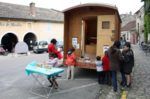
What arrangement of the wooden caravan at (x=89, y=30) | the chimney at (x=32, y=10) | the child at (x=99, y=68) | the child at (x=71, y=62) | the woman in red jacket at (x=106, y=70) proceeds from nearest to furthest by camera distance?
the woman in red jacket at (x=106, y=70) → the child at (x=99, y=68) → the child at (x=71, y=62) → the wooden caravan at (x=89, y=30) → the chimney at (x=32, y=10)

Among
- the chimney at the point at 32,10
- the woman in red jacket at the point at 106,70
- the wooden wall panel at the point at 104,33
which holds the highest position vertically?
the chimney at the point at 32,10

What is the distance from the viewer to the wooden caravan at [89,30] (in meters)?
12.0

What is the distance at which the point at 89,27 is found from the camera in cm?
1503

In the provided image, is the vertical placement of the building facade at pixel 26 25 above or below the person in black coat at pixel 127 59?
above

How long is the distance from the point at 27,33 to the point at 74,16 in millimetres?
23423

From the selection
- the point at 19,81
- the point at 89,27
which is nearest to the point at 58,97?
the point at 19,81

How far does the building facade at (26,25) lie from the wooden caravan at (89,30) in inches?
764

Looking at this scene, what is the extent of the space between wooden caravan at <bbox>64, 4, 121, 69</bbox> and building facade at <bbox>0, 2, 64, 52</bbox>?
63.7ft

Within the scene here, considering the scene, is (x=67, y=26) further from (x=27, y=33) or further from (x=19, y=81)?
(x=27, y=33)

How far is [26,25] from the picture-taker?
34.9 m

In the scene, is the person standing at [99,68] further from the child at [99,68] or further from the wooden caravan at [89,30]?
the wooden caravan at [89,30]

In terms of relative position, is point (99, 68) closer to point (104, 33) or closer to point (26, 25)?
point (104, 33)

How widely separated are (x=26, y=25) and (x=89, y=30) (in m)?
21.3

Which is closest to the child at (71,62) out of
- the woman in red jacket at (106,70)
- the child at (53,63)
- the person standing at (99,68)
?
the child at (53,63)
